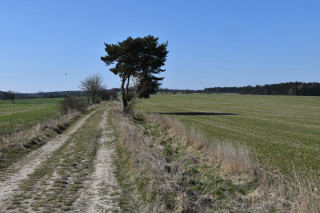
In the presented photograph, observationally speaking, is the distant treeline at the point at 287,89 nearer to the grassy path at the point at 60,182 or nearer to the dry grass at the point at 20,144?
the dry grass at the point at 20,144

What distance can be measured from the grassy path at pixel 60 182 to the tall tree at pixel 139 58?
70.8 ft

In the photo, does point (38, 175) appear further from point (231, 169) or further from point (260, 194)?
point (260, 194)

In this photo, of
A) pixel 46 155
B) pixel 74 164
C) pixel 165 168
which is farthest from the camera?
pixel 46 155

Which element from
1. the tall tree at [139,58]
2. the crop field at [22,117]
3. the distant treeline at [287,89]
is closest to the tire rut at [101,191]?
the crop field at [22,117]

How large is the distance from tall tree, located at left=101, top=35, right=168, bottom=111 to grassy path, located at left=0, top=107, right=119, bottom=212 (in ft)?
70.8

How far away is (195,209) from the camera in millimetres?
5254

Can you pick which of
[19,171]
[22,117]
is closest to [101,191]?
[19,171]

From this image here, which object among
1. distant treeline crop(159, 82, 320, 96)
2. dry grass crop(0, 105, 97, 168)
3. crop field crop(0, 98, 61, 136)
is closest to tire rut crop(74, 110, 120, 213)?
dry grass crop(0, 105, 97, 168)

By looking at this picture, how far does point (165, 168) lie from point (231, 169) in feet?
6.74

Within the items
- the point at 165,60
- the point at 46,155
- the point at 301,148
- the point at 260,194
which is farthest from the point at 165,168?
the point at 165,60

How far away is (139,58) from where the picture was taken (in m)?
34.5

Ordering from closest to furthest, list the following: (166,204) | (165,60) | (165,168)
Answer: (166,204) < (165,168) < (165,60)

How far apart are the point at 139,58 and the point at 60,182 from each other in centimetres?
2806

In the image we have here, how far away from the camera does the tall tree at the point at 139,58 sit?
33469 mm
